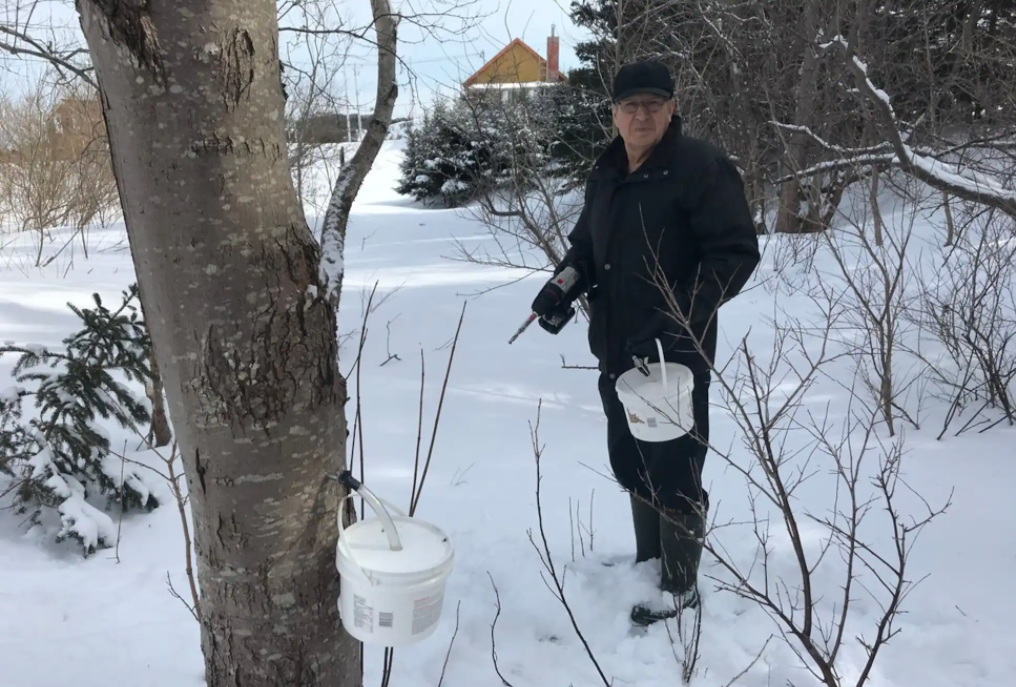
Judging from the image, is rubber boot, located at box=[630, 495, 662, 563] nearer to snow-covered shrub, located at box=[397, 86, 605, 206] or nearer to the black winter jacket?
the black winter jacket

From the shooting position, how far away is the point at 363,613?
1275 mm

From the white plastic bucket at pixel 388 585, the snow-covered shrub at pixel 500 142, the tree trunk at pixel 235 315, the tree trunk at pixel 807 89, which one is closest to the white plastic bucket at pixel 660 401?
the white plastic bucket at pixel 388 585

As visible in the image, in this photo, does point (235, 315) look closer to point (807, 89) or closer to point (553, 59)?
point (553, 59)

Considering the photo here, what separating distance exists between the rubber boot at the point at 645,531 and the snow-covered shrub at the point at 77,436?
80.7 inches

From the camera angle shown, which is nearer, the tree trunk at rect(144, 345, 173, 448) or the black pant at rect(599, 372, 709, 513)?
the black pant at rect(599, 372, 709, 513)

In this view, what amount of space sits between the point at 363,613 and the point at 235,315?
0.56 m

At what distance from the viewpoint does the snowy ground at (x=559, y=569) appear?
6.69 feet

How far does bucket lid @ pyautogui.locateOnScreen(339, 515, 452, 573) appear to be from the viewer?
1.27 metres

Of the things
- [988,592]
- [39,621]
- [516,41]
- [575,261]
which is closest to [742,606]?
[988,592]

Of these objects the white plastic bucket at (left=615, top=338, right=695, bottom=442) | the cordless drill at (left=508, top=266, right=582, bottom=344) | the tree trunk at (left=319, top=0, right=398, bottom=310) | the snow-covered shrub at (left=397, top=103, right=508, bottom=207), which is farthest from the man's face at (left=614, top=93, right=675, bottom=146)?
the snow-covered shrub at (left=397, top=103, right=508, bottom=207)

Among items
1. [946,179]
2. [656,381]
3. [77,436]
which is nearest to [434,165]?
[77,436]

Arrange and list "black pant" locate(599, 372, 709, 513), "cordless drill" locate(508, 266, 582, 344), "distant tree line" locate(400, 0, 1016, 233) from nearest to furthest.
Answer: "black pant" locate(599, 372, 709, 513), "cordless drill" locate(508, 266, 582, 344), "distant tree line" locate(400, 0, 1016, 233)

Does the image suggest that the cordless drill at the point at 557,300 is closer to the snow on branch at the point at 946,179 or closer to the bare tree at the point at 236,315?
the bare tree at the point at 236,315

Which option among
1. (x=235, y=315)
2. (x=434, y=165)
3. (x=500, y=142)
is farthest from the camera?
(x=434, y=165)
